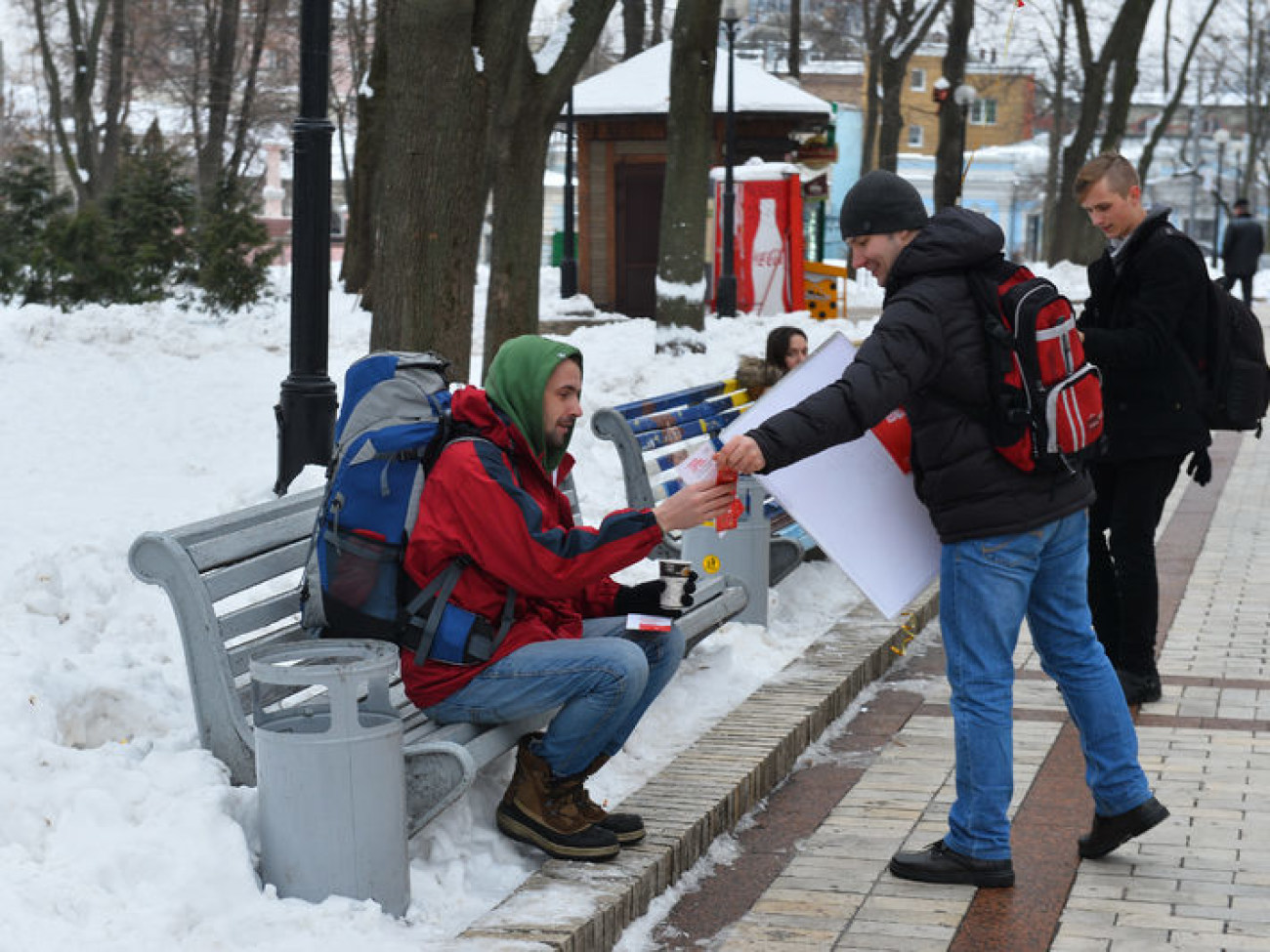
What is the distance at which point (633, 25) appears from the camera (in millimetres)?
35531

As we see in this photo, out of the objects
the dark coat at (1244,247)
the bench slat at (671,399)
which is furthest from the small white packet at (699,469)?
the dark coat at (1244,247)

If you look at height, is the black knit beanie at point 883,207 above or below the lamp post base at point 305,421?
above

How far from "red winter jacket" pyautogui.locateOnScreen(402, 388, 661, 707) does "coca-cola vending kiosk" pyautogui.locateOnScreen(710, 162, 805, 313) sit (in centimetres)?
2113

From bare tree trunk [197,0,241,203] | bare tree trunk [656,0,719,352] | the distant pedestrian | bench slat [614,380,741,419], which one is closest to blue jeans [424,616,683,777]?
bench slat [614,380,741,419]

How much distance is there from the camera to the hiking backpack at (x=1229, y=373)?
6.46 metres

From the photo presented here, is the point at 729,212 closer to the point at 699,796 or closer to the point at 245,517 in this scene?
the point at 699,796

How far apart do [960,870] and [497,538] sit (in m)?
1.50

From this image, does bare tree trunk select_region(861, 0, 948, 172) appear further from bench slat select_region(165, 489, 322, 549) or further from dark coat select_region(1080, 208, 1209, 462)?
bench slat select_region(165, 489, 322, 549)

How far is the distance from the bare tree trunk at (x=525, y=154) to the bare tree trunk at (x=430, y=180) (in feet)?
12.3

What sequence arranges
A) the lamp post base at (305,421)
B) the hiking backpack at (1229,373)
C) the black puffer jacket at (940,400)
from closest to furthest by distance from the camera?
the black puffer jacket at (940,400), the hiking backpack at (1229,373), the lamp post base at (305,421)

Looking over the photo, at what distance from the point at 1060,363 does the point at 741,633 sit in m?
2.80

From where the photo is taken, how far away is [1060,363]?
4605 mm

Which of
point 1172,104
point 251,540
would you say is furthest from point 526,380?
point 1172,104

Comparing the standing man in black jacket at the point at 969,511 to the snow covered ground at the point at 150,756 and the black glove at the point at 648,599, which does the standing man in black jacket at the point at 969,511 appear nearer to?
the black glove at the point at 648,599
